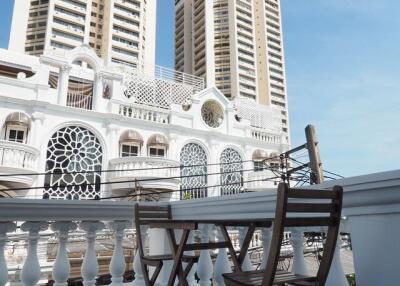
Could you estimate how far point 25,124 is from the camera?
14.9m

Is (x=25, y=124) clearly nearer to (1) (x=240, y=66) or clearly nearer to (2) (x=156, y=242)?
(2) (x=156, y=242)

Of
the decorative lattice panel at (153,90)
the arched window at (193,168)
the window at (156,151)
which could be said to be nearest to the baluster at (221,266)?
the arched window at (193,168)

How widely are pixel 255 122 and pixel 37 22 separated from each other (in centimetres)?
3697

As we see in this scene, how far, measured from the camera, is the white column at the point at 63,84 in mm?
16203

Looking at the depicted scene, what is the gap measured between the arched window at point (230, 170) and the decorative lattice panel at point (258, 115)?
3948mm

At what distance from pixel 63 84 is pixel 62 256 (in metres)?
16.0

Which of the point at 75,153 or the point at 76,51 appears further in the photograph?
the point at 76,51

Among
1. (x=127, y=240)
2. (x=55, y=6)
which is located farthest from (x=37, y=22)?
(x=127, y=240)

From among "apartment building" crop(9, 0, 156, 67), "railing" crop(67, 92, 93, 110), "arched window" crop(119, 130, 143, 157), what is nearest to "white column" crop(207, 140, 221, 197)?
"arched window" crop(119, 130, 143, 157)

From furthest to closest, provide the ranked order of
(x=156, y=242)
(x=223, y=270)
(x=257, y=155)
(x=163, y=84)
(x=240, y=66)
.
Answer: (x=240, y=66) < (x=257, y=155) < (x=163, y=84) < (x=156, y=242) < (x=223, y=270)

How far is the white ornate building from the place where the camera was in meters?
14.9

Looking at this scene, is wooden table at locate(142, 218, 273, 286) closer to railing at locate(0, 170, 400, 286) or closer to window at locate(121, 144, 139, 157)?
railing at locate(0, 170, 400, 286)

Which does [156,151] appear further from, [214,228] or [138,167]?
[214,228]

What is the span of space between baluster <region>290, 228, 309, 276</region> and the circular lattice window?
65.4 ft
